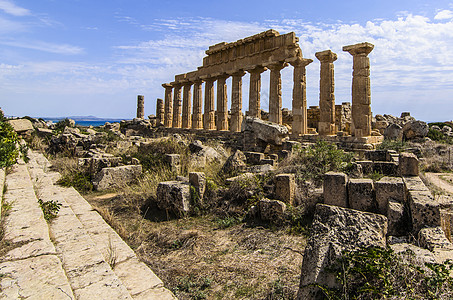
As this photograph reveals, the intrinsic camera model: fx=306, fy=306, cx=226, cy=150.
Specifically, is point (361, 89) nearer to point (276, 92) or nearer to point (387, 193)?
point (276, 92)

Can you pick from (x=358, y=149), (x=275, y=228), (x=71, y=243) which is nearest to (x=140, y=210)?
(x=71, y=243)

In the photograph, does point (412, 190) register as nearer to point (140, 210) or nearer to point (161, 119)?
point (140, 210)

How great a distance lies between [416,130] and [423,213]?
632 inches

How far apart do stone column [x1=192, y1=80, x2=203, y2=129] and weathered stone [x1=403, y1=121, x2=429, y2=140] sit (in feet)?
48.8

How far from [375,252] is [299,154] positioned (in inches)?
224

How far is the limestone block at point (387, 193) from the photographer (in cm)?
493

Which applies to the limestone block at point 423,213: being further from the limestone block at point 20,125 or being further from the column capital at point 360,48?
the limestone block at point 20,125

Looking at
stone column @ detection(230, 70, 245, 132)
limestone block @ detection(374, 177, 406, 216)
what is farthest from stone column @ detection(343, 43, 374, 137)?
limestone block @ detection(374, 177, 406, 216)

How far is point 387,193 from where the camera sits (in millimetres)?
4996

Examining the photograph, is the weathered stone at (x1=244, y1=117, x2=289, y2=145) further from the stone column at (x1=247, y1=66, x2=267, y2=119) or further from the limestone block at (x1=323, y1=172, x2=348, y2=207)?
the stone column at (x1=247, y1=66, x2=267, y2=119)

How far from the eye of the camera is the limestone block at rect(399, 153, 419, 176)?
20.8 ft

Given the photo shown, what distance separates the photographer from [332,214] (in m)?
3.22

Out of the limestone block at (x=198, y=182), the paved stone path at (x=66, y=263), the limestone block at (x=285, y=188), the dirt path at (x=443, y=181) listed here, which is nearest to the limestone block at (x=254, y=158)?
the limestone block at (x=198, y=182)

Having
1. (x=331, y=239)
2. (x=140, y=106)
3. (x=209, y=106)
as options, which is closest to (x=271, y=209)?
(x=331, y=239)
